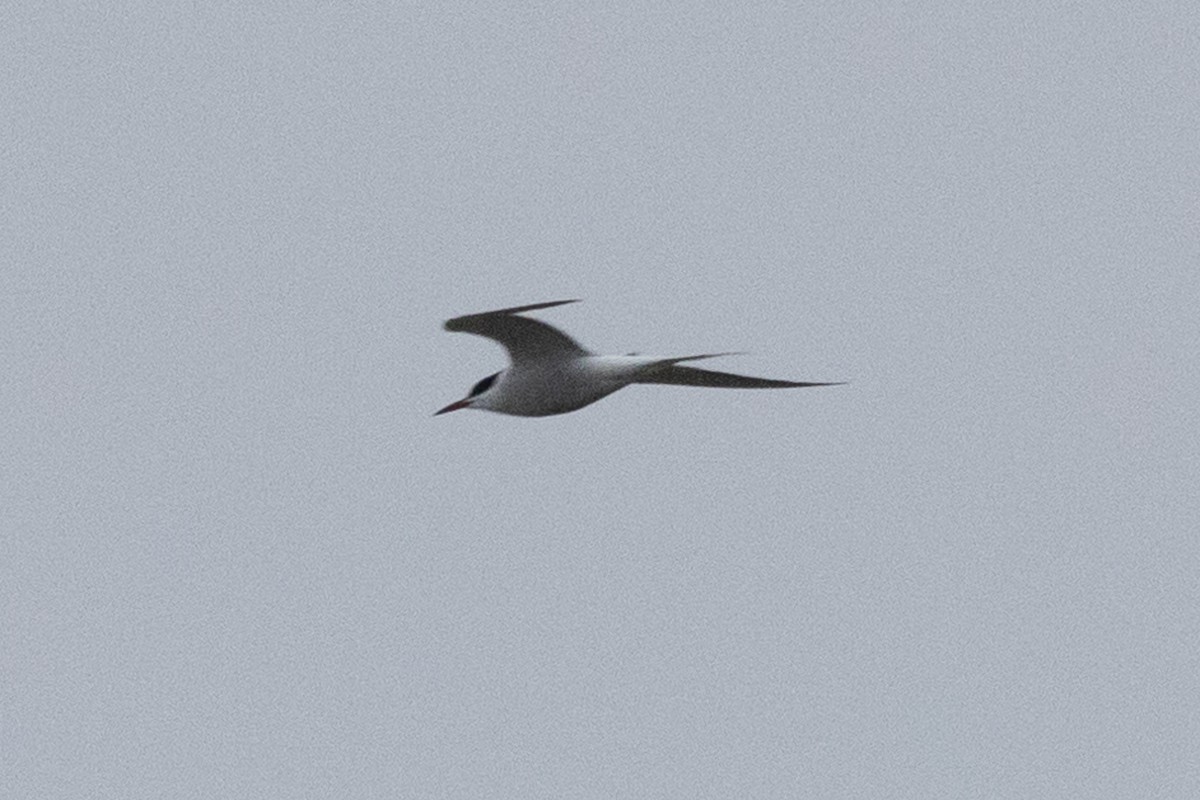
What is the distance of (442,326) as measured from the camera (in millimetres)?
18438

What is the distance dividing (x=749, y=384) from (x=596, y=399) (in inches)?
64.9

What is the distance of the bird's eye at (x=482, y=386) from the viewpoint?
19797 millimetres

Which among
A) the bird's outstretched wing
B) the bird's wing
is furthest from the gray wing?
the bird's wing

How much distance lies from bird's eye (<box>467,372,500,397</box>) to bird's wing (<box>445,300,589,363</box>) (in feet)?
1.82

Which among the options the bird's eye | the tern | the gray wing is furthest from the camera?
the gray wing

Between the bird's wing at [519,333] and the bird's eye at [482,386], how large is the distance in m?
0.55

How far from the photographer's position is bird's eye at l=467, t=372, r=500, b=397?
19.8m

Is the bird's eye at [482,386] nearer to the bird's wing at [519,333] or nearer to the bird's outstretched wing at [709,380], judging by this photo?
the bird's wing at [519,333]

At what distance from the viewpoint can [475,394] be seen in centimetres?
2005

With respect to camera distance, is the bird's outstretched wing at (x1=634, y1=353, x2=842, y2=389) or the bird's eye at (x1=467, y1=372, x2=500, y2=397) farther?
the bird's outstretched wing at (x1=634, y1=353, x2=842, y2=389)

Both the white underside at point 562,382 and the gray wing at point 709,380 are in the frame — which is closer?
the white underside at point 562,382

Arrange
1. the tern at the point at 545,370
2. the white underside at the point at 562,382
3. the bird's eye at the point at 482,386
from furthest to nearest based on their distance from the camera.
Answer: the bird's eye at the point at 482,386 → the white underside at the point at 562,382 → the tern at the point at 545,370

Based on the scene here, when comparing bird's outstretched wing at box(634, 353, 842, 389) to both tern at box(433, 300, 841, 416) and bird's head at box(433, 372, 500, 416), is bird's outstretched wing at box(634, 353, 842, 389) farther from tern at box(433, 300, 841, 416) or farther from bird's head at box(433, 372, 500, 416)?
bird's head at box(433, 372, 500, 416)

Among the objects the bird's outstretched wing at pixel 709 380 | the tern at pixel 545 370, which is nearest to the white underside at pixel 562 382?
the tern at pixel 545 370
